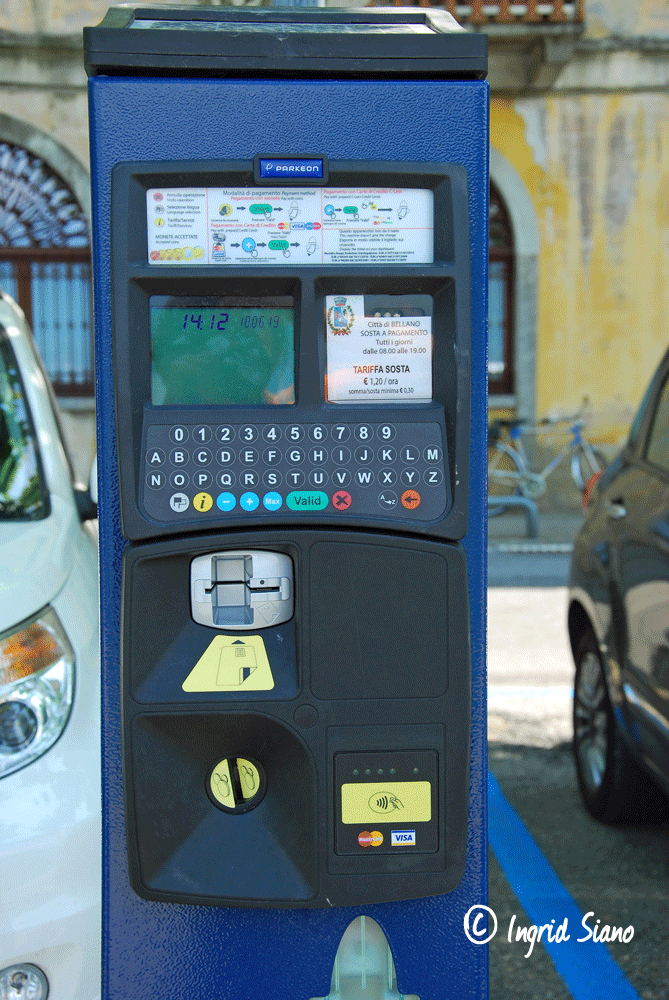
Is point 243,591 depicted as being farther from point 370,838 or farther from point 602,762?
point 602,762

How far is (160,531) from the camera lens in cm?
144

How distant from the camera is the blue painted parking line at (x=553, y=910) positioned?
2.46 metres

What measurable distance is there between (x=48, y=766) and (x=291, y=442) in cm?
70

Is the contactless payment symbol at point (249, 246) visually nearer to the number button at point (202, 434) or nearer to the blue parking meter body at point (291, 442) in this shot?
the blue parking meter body at point (291, 442)

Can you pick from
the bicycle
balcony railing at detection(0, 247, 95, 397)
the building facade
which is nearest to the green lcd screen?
the bicycle

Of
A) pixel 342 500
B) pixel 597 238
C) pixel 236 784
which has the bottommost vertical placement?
pixel 236 784

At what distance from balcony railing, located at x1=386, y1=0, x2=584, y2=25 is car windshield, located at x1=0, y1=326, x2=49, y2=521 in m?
9.48

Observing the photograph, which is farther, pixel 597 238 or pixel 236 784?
pixel 597 238

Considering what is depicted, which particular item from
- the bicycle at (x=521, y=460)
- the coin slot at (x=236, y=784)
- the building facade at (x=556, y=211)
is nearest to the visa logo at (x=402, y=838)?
the coin slot at (x=236, y=784)

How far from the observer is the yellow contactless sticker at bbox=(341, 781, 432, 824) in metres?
1.51

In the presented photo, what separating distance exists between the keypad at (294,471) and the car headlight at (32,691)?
0.50 m

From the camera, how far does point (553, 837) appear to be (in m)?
3.23

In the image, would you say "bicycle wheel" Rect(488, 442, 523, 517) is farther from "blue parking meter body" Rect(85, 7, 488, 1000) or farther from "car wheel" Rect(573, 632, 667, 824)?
"blue parking meter body" Rect(85, 7, 488, 1000)

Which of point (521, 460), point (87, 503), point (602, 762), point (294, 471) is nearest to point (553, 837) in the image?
point (602, 762)
